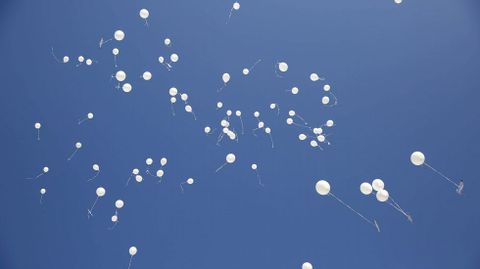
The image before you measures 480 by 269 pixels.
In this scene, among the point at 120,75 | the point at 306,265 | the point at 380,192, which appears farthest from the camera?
the point at 120,75

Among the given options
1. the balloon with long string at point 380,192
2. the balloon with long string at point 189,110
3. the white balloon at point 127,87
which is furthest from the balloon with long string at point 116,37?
the balloon with long string at point 380,192

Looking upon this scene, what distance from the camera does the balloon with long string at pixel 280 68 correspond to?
221cm

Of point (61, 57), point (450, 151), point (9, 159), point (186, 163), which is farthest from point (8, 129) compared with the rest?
point (450, 151)

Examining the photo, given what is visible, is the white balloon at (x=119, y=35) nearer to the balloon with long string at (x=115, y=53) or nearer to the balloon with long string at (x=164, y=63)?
the balloon with long string at (x=115, y=53)

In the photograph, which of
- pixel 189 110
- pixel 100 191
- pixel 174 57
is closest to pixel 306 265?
pixel 189 110

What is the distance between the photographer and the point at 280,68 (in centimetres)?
222

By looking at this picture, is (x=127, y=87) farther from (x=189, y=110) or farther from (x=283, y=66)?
(x=283, y=66)

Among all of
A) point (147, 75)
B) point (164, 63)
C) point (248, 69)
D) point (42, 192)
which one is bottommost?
point (42, 192)

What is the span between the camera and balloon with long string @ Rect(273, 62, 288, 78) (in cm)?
221

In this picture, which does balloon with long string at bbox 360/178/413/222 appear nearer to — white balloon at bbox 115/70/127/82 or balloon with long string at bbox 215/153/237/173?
balloon with long string at bbox 215/153/237/173

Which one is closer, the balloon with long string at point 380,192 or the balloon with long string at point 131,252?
the balloon with long string at point 380,192

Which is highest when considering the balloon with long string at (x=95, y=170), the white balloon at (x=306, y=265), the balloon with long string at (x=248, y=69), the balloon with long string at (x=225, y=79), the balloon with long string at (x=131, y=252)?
the balloon with long string at (x=248, y=69)

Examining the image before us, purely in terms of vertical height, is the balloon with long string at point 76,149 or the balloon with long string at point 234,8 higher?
the balloon with long string at point 234,8

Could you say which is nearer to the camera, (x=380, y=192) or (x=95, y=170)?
(x=380, y=192)
